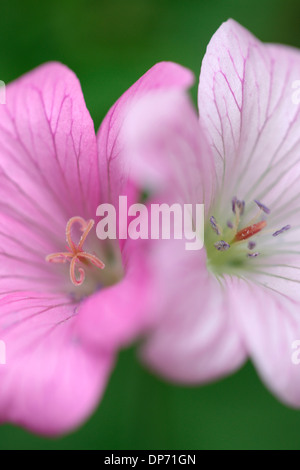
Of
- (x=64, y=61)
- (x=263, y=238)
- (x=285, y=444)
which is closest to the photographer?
(x=263, y=238)

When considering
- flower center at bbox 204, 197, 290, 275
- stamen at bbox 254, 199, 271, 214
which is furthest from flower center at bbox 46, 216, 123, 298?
stamen at bbox 254, 199, 271, 214

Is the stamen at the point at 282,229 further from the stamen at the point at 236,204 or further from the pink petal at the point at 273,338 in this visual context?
the pink petal at the point at 273,338

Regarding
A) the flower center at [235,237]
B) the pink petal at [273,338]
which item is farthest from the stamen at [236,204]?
the pink petal at [273,338]

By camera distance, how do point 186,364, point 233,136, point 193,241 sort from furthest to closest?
point 233,136
point 193,241
point 186,364

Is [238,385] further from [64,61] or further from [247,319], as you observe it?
[64,61]

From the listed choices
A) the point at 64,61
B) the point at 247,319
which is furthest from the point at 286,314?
the point at 64,61
